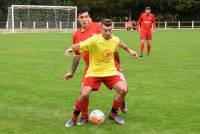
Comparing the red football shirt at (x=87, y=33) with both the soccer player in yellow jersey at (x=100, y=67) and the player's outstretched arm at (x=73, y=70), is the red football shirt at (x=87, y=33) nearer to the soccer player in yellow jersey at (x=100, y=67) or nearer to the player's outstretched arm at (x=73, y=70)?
the player's outstretched arm at (x=73, y=70)

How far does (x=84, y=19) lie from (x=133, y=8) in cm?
6514

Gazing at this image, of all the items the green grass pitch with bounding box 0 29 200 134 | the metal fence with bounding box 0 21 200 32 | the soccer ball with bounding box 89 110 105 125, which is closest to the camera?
the green grass pitch with bounding box 0 29 200 134

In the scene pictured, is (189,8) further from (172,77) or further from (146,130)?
(146,130)

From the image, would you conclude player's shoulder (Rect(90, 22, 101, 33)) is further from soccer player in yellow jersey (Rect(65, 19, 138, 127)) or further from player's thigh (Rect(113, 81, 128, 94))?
player's thigh (Rect(113, 81, 128, 94))

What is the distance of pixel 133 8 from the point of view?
72688mm

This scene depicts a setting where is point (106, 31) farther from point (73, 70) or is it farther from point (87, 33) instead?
point (73, 70)

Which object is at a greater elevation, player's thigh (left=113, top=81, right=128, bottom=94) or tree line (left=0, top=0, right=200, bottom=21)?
tree line (left=0, top=0, right=200, bottom=21)

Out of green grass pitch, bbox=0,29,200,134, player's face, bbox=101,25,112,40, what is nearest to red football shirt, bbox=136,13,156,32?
green grass pitch, bbox=0,29,200,134

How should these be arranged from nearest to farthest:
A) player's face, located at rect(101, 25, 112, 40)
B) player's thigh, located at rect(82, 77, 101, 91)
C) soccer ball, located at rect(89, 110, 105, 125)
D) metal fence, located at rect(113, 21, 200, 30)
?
player's face, located at rect(101, 25, 112, 40), player's thigh, located at rect(82, 77, 101, 91), soccer ball, located at rect(89, 110, 105, 125), metal fence, located at rect(113, 21, 200, 30)

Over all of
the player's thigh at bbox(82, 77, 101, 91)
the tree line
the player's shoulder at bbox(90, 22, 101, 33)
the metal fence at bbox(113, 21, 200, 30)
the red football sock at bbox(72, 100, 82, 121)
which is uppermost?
the tree line

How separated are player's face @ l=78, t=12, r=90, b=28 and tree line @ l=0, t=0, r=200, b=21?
61455mm

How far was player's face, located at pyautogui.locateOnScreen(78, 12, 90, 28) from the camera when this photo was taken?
26.6 ft

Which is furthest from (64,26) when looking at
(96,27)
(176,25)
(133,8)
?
(96,27)

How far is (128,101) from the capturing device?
407 inches
